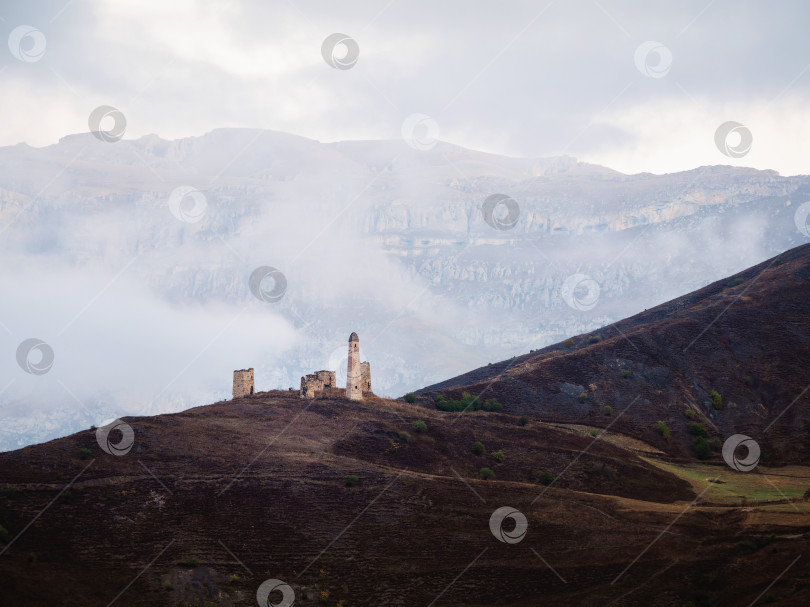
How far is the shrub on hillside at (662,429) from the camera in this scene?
93.4 metres

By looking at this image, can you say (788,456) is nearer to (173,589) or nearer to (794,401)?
(794,401)

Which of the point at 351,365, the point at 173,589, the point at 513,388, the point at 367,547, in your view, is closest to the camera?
the point at 173,589

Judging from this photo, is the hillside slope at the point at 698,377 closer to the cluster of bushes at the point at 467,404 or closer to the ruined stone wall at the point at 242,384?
the cluster of bushes at the point at 467,404

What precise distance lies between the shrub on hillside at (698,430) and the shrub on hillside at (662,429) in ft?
9.39

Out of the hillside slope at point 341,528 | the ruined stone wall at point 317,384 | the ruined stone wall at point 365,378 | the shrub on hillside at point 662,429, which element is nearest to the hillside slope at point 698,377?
the shrub on hillside at point 662,429

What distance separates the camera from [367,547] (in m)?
54.0

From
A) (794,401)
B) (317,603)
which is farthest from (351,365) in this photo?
(794,401)

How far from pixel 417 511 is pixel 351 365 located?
1045 inches

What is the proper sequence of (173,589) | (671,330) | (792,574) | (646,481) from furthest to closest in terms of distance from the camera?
(671,330) < (646,481) < (173,589) < (792,574)

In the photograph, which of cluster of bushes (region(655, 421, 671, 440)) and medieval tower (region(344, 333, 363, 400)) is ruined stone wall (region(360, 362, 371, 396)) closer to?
medieval tower (region(344, 333, 363, 400))

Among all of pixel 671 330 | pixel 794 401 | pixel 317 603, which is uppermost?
pixel 671 330

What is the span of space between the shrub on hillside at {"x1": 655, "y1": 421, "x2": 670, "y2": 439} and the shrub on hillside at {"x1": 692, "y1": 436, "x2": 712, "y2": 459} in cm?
317

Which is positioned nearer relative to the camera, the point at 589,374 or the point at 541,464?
the point at 541,464

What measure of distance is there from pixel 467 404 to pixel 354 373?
66.3 ft
